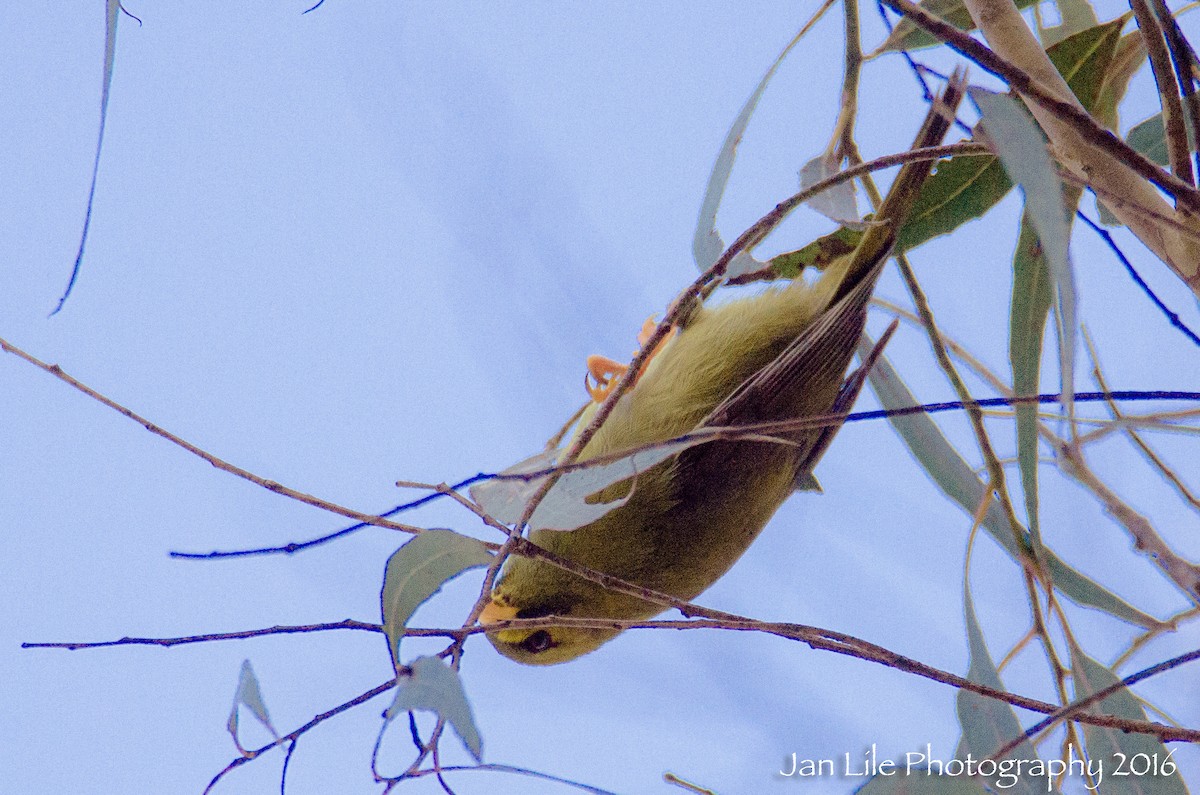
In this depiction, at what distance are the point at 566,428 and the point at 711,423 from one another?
28cm

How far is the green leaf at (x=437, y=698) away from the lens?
859mm

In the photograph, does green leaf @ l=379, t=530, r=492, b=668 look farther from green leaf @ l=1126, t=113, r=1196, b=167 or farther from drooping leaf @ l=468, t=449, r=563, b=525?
green leaf @ l=1126, t=113, r=1196, b=167

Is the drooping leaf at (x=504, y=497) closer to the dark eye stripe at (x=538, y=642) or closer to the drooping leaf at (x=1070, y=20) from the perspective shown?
the dark eye stripe at (x=538, y=642)

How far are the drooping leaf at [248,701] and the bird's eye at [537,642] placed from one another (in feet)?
2.70

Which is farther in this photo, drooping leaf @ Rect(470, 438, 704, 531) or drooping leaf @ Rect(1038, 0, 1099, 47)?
drooping leaf @ Rect(1038, 0, 1099, 47)

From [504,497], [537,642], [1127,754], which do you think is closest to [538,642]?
[537,642]

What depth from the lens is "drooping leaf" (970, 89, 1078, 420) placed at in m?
0.72

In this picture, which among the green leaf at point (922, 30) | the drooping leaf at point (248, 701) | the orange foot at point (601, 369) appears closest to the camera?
the drooping leaf at point (248, 701)

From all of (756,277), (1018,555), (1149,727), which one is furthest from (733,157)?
(1149,727)

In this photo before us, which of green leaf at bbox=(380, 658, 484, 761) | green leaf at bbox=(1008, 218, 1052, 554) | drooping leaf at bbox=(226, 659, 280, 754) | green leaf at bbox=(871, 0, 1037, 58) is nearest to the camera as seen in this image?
green leaf at bbox=(380, 658, 484, 761)

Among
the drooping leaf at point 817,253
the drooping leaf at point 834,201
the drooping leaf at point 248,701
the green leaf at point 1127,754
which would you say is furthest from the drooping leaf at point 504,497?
the green leaf at point 1127,754

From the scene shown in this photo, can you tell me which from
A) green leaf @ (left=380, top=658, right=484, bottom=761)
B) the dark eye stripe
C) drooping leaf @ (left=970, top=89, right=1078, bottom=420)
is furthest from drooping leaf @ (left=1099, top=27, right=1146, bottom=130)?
the dark eye stripe

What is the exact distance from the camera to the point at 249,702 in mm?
1081

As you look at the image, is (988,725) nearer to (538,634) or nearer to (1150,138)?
(1150,138)
